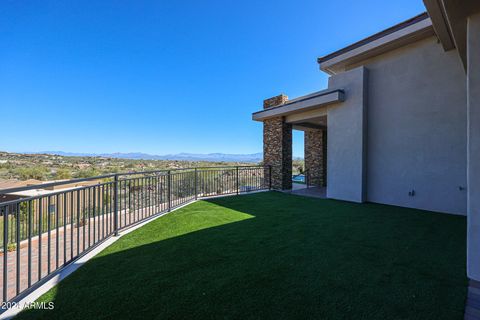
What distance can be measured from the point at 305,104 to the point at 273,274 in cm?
667

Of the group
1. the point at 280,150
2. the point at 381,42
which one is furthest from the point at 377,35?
the point at 280,150

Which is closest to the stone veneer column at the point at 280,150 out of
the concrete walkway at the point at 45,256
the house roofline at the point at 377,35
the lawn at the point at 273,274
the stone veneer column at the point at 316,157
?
the stone veneer column at the point at 316,157

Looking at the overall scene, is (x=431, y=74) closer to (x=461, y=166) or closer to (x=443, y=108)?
(x=443, y=108)

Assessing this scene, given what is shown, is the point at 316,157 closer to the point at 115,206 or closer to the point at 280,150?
the point at 280,150

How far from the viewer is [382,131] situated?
632cm

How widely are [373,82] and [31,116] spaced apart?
35.1m

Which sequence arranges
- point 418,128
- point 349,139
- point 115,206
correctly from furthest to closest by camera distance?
point 349,139, point 418,128, point 115,206

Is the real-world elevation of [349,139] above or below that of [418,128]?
below

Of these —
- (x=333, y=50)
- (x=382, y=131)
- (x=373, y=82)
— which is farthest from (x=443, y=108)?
(x=333, y=50)

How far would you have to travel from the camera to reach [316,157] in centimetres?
1067

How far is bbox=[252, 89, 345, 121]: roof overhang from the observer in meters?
6.82

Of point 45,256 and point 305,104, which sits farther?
point 305,104

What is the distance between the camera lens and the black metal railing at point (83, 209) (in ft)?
6.38

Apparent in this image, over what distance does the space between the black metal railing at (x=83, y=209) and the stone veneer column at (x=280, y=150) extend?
0.41m
